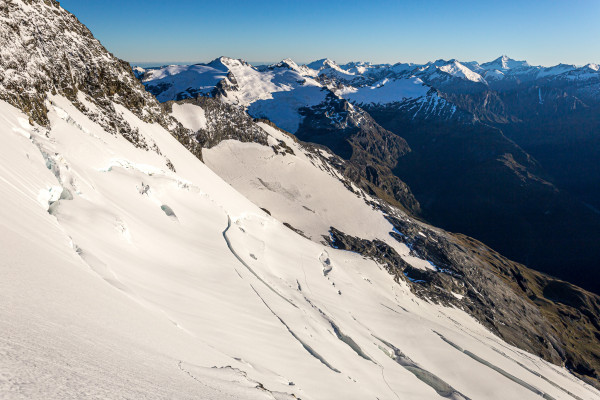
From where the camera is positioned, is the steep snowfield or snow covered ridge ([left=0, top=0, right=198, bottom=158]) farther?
the steep snowfield

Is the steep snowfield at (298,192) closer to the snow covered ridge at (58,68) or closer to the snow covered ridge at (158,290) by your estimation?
the snow covered ridge at (158,290)

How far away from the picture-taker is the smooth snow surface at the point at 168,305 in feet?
23.9

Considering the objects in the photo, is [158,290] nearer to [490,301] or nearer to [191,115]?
[191,115]

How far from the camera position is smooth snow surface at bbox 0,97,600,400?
727 cm

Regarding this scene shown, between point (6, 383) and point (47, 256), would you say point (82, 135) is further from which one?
point (6, 383)

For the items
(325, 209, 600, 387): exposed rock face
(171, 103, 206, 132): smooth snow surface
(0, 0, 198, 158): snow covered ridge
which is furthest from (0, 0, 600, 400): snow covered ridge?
(171, 103, 206, 132): smooth snow surface

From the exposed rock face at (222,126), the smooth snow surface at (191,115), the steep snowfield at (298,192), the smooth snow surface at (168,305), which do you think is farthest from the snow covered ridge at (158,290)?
the exposed rock face at (222,126)

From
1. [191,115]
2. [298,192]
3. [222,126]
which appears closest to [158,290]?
[298,192]

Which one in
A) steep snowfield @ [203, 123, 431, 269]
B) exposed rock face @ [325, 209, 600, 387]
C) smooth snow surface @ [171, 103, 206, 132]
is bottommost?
exposed rock face @ [325, 209, 600, 387]

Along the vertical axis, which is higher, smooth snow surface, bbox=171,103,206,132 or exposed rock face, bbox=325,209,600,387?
smooth snow surface, bbox=171,103,206,132

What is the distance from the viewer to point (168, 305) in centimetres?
1440

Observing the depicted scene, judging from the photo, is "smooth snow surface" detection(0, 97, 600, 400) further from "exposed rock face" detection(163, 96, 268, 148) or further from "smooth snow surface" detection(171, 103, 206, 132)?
"exposed rock face" detection(163, 96, 268, 148)

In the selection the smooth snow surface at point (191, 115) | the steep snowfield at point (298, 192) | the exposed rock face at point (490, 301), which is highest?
the smooth snow surface at point (191, 115)

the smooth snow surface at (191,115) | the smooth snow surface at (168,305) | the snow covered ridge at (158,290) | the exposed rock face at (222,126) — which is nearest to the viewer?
the smooth snow surface at (168,305)
